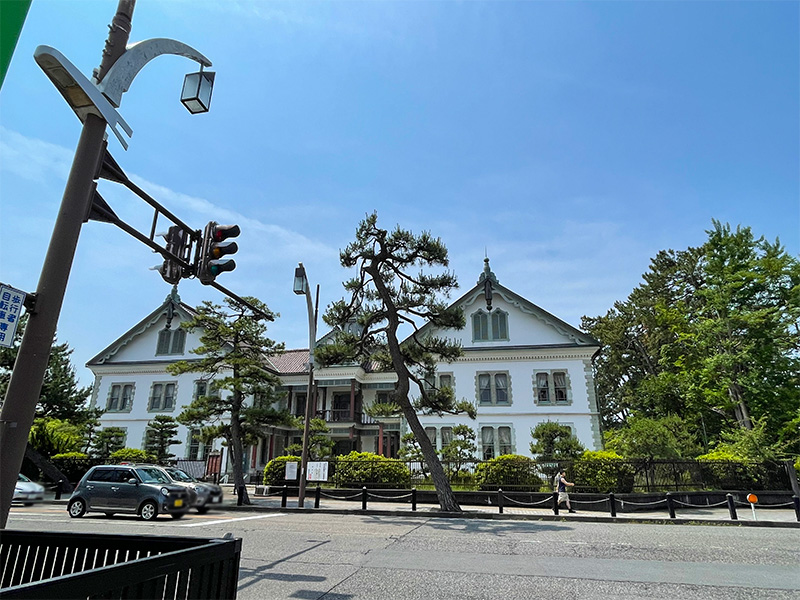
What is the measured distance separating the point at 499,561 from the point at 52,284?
8226 mm

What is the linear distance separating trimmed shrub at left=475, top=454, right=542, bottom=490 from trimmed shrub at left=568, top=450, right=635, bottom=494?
1.76 meters

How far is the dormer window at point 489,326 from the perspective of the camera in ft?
105

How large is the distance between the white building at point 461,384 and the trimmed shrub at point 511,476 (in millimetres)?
6901

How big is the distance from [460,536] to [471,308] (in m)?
22.1

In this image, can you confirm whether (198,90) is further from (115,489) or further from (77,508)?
(77,508)

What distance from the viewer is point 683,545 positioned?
10.6 m

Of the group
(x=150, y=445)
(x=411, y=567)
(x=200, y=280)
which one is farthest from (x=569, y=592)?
(x=150, y=445)

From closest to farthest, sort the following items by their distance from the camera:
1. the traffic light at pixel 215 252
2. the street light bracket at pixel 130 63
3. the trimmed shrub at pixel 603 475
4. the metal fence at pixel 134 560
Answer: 1. the metal fence at pixel 134 560
2. the street light bracket at pixel 130 63
3. the traffic light at pixel 215 252
4. the trimmed shrub at pixel 603 475

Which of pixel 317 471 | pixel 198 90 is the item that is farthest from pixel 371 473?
pixel 198 90

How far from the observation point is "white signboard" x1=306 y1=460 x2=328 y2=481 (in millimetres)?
20266

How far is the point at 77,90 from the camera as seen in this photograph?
129 inches

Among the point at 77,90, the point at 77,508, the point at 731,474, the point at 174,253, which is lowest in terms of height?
the point at 77,508

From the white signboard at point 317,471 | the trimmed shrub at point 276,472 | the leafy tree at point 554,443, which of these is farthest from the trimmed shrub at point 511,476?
the trimmed shrub at point 276,472

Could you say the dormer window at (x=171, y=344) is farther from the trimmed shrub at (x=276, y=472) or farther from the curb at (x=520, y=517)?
the curb at (x=520, y=517)
